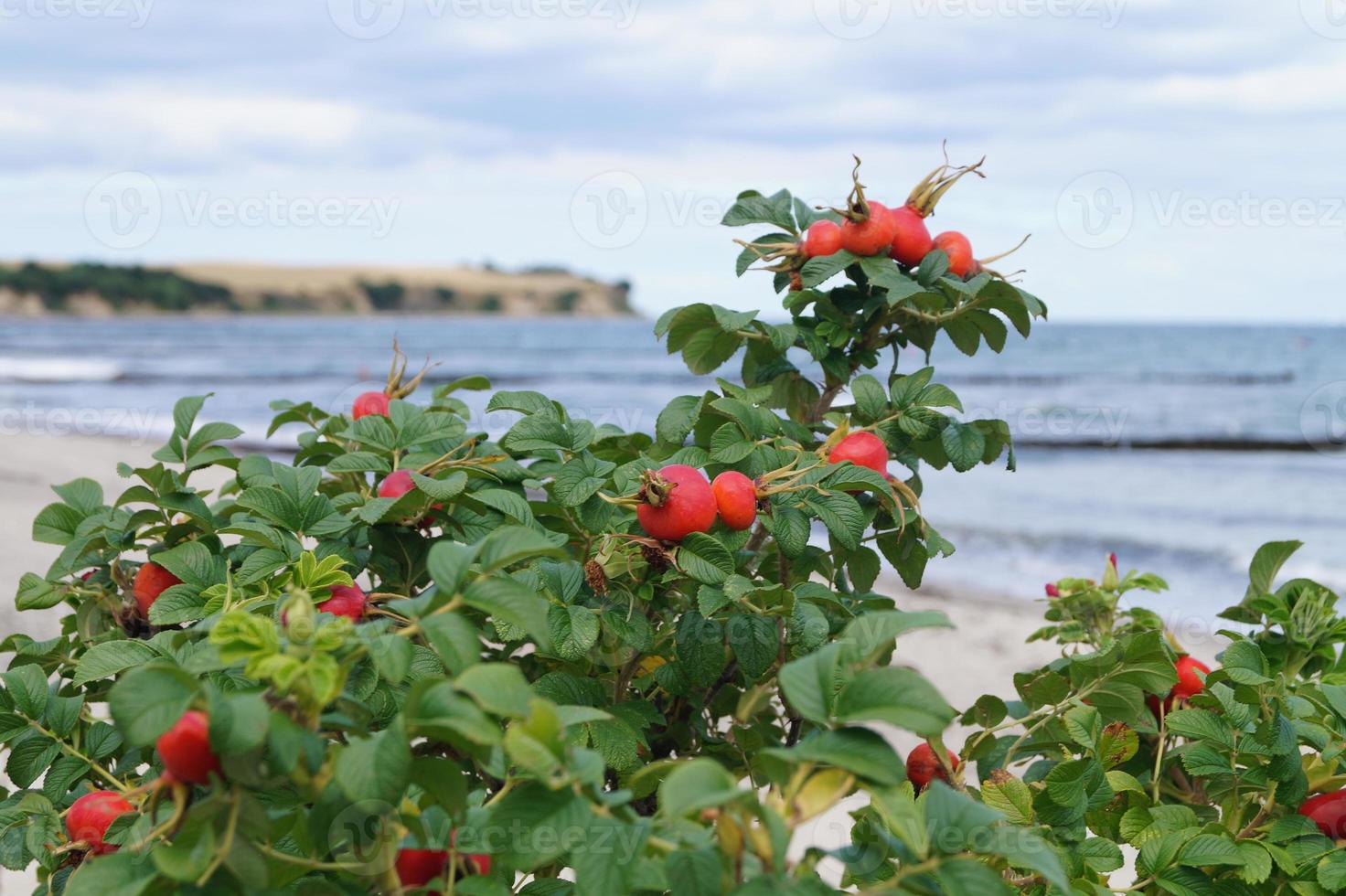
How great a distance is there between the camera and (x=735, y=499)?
1229 mm

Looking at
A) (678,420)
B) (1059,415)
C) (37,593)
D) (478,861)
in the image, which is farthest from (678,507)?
(1059,415)

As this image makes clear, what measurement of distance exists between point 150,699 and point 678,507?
572mm

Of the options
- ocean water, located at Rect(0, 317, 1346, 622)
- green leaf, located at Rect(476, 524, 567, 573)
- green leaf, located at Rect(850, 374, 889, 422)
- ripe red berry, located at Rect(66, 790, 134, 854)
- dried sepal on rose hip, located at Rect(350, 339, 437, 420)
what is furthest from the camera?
ocean water, located at Rect(0, 317, 1346, 622)

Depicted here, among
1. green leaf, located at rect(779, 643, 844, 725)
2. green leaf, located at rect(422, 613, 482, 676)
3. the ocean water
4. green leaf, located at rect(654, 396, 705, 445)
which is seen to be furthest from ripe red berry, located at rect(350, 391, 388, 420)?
green leaf, located at rect(779, 643, 844, 725)

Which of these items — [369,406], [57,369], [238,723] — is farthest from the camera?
[57,369]

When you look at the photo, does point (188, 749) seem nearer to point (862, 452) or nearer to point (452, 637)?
point (452, 637)

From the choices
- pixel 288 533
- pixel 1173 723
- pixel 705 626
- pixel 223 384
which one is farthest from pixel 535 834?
pixel 223 384

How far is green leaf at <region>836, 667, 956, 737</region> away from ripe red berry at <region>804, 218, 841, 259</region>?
870 mm

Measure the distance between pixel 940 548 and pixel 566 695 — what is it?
49 centimetres

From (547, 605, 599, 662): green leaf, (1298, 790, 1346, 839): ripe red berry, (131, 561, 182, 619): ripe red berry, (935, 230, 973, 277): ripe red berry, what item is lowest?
(1298, 790, 1346, 839): ripe red berry

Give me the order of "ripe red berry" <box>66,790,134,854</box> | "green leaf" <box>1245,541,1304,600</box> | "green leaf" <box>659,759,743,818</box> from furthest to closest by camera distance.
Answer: "green leaf" <box>1245,541,1304,600</box>, "ripe red berry" <box>66,790,134,854</box>, "green leaf" <box>659,759,743,818</box>

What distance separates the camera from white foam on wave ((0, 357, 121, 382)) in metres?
23.0

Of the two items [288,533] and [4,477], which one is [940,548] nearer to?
[288,533]

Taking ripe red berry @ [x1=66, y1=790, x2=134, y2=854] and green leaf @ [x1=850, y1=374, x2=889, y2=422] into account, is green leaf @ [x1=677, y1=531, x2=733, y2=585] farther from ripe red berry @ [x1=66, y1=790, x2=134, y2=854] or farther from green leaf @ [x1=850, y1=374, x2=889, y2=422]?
ripe red berry @ [x1=66, y1=790, x2=134, y2=854]
